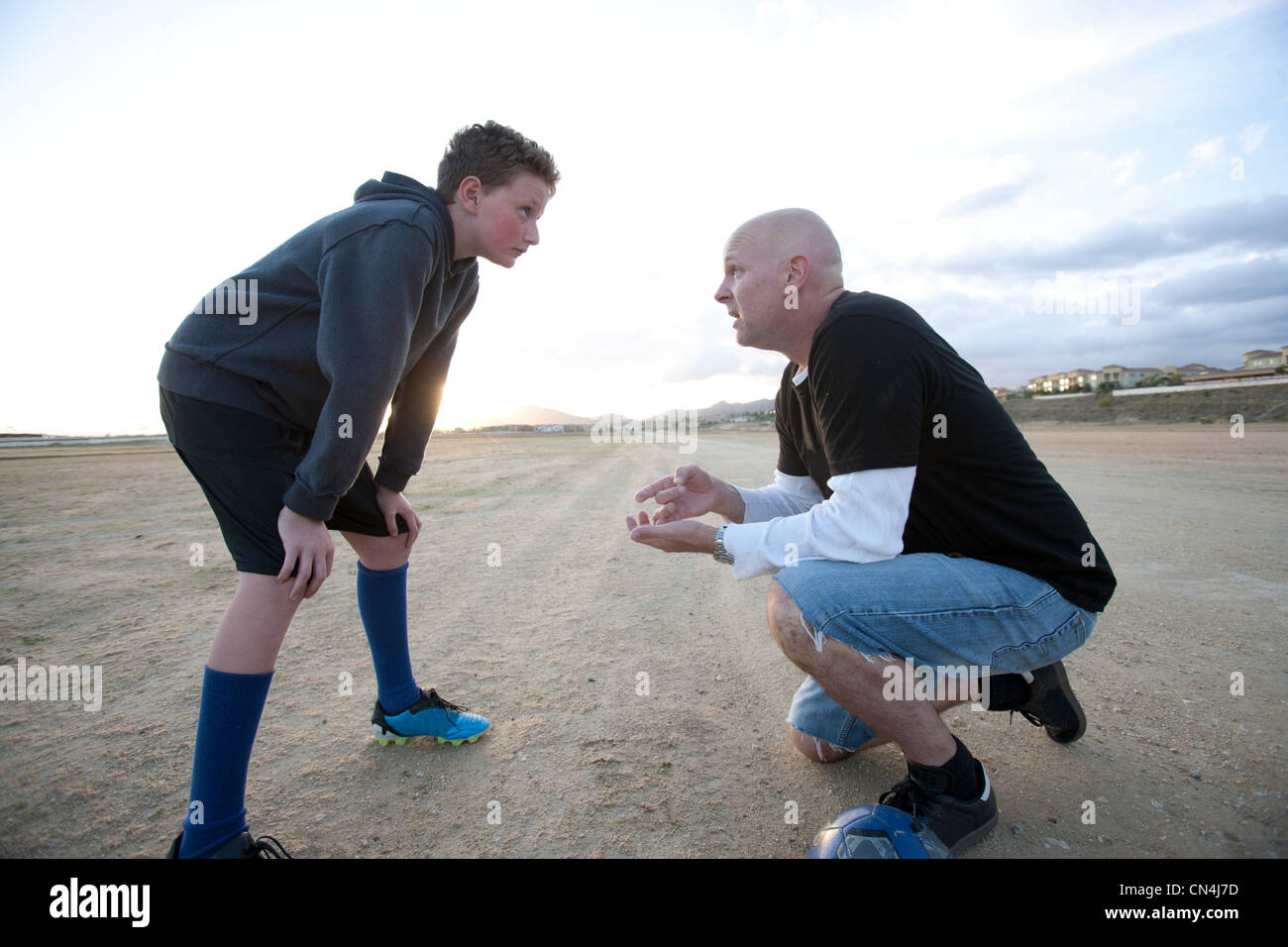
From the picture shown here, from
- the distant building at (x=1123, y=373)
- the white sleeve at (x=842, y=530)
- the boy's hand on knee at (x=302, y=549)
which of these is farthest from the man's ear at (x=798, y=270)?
the distant building at (x=1123, y=373)

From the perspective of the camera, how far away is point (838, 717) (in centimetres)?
226

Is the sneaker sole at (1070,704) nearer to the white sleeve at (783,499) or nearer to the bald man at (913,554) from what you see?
the bald man at (913,554)

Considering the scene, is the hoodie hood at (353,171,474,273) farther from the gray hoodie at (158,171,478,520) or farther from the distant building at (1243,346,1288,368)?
the distant building at (1243,346,1288,368)

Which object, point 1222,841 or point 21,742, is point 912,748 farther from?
point 21,742

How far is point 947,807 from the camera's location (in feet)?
6.15

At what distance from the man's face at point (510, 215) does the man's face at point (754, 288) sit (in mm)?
Answer: 783

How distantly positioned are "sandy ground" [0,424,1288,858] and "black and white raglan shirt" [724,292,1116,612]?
785mm

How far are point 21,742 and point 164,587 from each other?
8.98 ft

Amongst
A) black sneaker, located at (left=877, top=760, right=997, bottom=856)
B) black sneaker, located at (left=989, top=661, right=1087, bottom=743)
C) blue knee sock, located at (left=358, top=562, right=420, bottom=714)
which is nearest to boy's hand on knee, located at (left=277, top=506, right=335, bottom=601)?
blue knee sock, located at (left=358, top=562, right=420, bottom=714)

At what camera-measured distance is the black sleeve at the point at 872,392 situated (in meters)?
1.87

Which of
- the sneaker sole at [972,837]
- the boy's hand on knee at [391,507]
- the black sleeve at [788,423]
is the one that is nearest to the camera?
the sneaker sole at [972,837]

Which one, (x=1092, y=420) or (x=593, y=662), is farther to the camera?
(x=1092, y=420)
